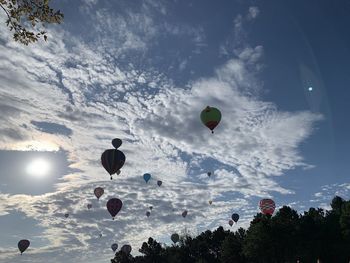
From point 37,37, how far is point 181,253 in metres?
136

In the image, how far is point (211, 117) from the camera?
170ft

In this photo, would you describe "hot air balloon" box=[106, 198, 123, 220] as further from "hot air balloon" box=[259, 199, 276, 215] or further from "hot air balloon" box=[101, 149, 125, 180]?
"hot air balloon" box=[259, 199, 276, 215]

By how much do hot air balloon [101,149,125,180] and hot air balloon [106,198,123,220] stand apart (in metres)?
15.1

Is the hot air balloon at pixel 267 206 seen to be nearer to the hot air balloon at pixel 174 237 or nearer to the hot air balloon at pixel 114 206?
the hot air balloon at pixel 114 206

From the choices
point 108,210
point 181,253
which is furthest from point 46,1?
point 181,253

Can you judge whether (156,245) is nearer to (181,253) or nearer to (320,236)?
(181,253)

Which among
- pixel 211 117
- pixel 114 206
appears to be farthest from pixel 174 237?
pixel 211 117

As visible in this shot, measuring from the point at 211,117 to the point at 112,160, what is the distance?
49.1 ft

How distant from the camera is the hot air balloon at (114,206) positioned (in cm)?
6875

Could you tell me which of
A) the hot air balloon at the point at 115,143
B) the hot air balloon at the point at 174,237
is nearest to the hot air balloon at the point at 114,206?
the hot air balloon at the point at 115,143

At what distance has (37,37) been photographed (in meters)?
12.6

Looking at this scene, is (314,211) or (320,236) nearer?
(320,236)

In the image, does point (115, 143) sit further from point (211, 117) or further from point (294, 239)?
point (294, 239)

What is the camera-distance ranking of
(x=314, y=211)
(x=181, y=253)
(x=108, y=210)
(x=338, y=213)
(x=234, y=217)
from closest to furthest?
1. (x=108, y=210)
2. (x=234, y=217)
3. (x=338, y=213)
4. (x=314, y=211)
5. (x=181, y=253)
